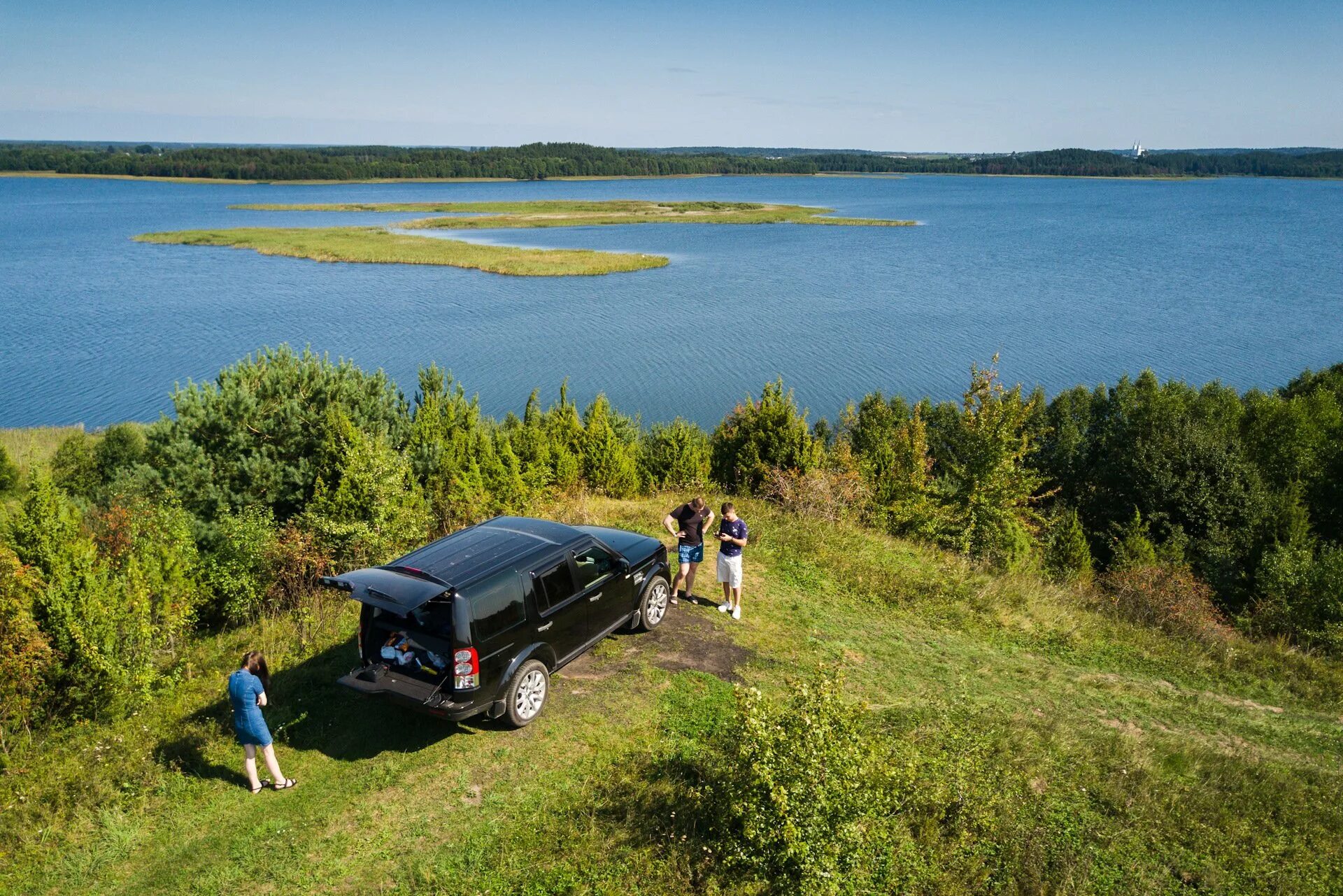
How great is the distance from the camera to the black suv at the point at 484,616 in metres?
8.84

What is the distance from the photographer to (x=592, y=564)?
1084 centimetres

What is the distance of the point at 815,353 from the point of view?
2125 inches

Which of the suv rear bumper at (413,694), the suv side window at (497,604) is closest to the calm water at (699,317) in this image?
the suv side window at (497,604)

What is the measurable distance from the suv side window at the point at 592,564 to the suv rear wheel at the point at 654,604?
996 millimetres

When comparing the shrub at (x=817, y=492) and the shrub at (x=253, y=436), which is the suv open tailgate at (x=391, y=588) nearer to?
the shrub at (x=253, y=436)

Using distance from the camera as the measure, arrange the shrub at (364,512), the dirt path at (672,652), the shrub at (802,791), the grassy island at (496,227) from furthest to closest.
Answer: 1. the grassy island at (496,227)
2. the shrub at (364,512)
3. the dirt path at (672,652)
4. the shrub at (802,791)

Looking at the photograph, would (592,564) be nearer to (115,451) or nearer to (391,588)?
(391,588)

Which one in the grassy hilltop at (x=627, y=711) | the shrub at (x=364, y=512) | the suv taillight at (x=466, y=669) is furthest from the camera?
the shrub at (x=364, y=512)

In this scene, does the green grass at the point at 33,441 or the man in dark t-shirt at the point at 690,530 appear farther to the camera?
the green grass at the point at 33,441

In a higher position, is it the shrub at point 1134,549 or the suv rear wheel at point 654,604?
the suv rear wheel at point 654,604

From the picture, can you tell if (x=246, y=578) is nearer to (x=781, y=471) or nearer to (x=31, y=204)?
(x=781, y=471)

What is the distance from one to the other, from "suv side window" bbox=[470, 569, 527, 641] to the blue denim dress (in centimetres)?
238

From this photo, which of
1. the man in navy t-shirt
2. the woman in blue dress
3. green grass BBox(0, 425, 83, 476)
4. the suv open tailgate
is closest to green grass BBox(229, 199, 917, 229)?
green grass BBox(0, 425, 83, 476)

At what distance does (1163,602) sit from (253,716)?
19185 millimetres
